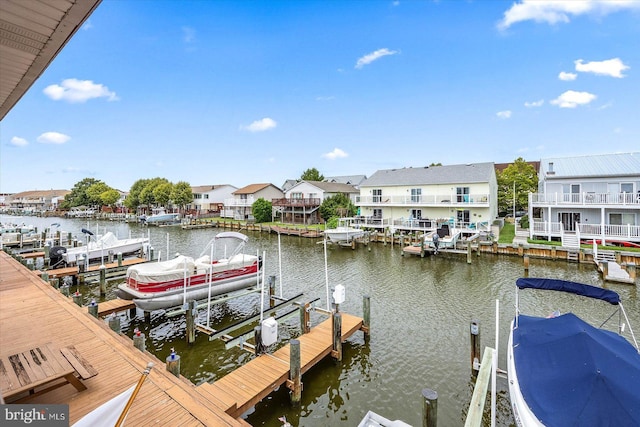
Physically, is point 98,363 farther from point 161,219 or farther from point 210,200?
point 210,200

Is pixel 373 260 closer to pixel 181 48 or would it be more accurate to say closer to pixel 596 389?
pixel 596 389

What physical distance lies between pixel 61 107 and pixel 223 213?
37.8m

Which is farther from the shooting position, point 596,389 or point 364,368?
point 364,368

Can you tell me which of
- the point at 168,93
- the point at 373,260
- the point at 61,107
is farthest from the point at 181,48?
the point at 373,260

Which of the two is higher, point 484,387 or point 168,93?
point 168,93

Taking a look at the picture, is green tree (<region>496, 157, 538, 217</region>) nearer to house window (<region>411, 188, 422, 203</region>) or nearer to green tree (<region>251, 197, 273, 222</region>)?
house window (<region>411, 188, 422, 203</region>)

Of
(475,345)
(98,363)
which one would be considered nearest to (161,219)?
(98,363)

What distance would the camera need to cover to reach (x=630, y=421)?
4480mm

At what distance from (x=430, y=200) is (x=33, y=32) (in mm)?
34450

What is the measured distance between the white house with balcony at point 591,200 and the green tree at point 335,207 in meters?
23.0

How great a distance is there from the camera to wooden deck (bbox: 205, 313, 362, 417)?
6.55m

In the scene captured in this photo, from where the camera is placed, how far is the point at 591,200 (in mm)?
25062

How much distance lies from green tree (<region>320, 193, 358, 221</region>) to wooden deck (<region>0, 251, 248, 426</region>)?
114ft

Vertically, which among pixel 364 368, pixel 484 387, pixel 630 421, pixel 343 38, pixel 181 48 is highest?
pixel 343 38
